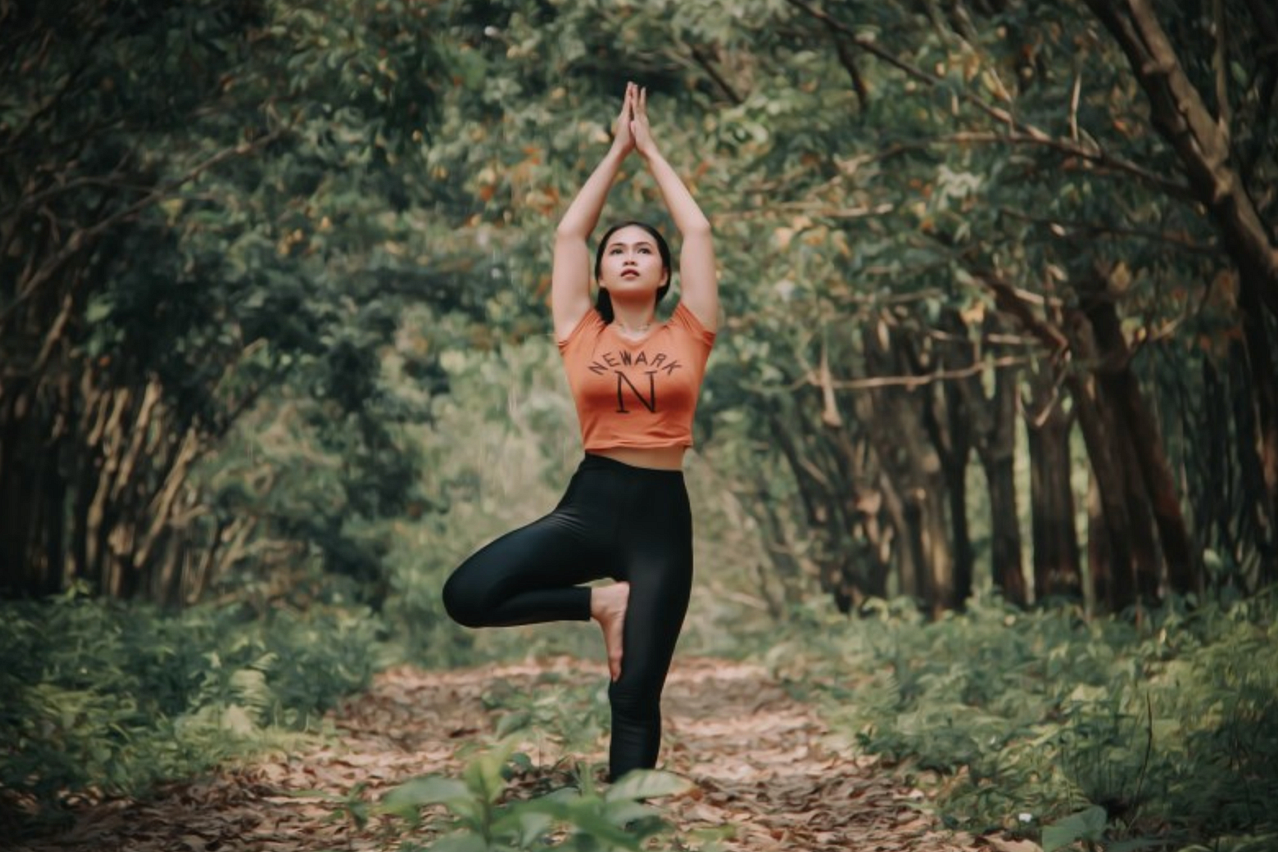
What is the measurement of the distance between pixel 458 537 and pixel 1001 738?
44596 mm

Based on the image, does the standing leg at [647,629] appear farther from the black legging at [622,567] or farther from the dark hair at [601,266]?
the dark hair at [601,266]

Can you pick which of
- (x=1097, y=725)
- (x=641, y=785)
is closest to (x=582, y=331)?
(x=641, y=785)

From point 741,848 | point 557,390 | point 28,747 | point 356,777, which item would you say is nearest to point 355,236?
point 356,777

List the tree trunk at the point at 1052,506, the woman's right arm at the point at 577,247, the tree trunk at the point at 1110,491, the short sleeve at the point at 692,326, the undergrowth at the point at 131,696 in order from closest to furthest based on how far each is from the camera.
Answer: the short sleeve at the point at 692,326
the woman's right arm at the point at 577,247
the undergrowth at the point at 131,696
the tree trunk at the point at 1110,491
the tree trunk at the point at 1052,506

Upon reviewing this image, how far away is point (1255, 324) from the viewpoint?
12.1 m

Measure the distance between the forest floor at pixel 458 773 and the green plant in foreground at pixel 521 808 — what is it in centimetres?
31

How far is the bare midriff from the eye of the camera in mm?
6500

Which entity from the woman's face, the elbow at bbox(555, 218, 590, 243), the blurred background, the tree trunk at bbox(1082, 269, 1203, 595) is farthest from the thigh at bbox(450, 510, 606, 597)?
the tree trunk at bbox(1082, 269, 1203, 595)

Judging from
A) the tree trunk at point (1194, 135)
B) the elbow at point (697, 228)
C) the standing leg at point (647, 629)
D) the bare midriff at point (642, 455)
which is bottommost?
the standing leg at point (647, 629)

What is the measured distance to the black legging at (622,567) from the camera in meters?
6.38

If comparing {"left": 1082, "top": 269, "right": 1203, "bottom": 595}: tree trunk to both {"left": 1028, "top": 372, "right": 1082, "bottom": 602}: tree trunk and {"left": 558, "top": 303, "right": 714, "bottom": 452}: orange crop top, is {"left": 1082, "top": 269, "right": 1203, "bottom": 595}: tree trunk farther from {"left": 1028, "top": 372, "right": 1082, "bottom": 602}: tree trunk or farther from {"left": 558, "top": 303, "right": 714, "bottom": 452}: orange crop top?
{"left": 558, "top": 303, "right": 714, "bottom": 452}: orange crop top

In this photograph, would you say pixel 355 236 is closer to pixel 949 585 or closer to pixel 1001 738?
pixel 949 585

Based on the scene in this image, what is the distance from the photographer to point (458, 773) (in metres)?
11.3

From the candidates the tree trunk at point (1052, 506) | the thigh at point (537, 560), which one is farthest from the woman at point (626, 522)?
the tree trunk at point (1052, 506)
